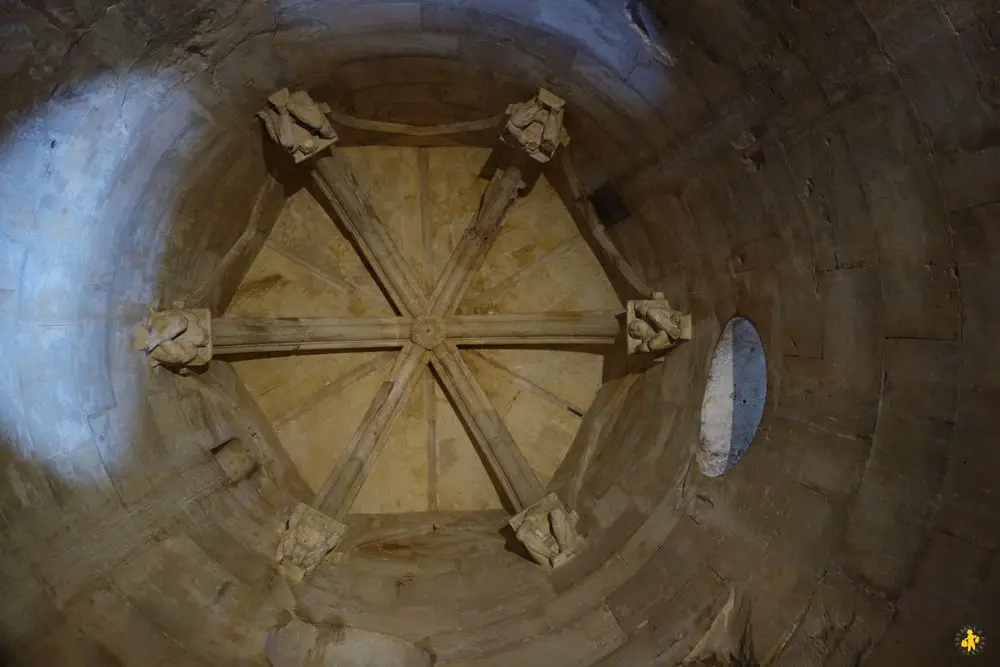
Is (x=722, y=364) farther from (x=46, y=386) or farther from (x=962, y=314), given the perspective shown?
(x=46, y=386)

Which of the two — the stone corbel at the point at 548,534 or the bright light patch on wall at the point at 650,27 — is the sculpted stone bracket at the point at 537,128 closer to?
the bright light patch on wall at the point at 650,27

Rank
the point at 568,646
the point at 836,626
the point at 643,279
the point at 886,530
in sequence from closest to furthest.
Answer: the point at 886,530 < the point at 836,626 < the point at 568,646 < the point at 643,279

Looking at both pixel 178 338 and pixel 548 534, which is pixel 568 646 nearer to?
pixel 548 534

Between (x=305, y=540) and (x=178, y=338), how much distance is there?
1952 millimetres

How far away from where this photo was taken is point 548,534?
5.90 meters

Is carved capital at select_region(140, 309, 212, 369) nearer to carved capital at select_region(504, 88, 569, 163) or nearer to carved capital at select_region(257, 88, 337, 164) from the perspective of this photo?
carved capital at select_region(257, 88, 337, 164)

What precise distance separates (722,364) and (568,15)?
2.89 meters

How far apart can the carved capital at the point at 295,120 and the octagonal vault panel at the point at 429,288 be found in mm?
1056

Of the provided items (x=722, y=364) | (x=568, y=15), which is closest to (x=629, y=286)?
(x=722, y=364)

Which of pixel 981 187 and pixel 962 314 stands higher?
pixel 981 187

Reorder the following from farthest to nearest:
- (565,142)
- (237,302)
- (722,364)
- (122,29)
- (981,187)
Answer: (237,302) → (565,142) → (722,364) → (122,29) → (981,187)

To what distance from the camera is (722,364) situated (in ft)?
18.3

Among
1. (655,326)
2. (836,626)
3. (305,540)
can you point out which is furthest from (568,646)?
(655,326)

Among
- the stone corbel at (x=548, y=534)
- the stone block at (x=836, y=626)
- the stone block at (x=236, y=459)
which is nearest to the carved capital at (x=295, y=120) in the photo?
the stone block at (x=236, y=459)
